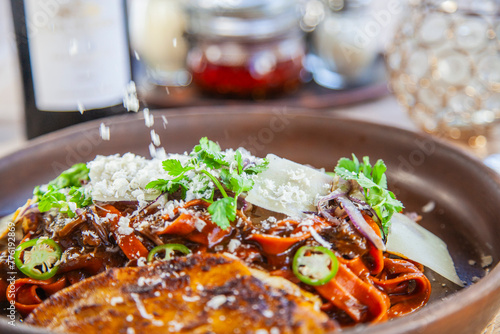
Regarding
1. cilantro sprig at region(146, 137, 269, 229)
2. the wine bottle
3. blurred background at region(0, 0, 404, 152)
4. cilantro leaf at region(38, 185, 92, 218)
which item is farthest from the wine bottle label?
cilantro sprig at region(146, 137, 269, 229)

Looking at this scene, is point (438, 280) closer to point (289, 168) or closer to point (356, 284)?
point (356, 284)

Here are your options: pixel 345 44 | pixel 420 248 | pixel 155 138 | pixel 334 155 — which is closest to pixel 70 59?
pixel 155 138

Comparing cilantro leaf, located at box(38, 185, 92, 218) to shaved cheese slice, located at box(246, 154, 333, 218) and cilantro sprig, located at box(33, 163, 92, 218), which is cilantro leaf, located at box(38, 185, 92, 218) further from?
shaved cheese slice, located at box(246, 154, 333, 218)

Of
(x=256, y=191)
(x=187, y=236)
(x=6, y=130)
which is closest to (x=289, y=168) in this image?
(x=256, y=191)

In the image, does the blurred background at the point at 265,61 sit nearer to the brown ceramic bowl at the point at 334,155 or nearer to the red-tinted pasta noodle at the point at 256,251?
the brown ceramic bowl at the point at 334,155

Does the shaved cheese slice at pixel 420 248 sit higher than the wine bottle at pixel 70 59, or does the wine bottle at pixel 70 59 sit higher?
the wine bottle at pixel 70 59

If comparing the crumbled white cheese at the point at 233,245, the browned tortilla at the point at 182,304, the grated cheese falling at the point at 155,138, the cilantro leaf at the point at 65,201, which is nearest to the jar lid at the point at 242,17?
the grated cheese falling at the point at 155,138

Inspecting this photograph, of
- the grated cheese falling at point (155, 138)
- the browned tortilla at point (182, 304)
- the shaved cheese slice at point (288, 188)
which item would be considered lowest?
the browned tortilla at point (182, 304)
